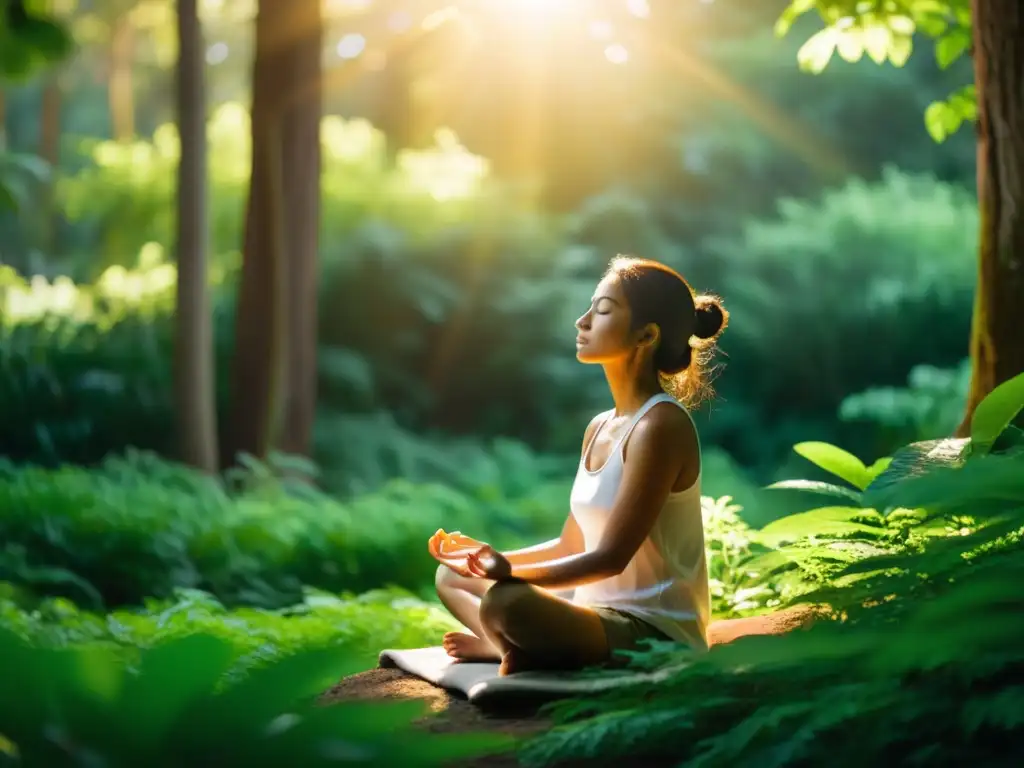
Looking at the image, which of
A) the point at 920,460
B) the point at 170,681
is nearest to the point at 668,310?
the point at 920,460

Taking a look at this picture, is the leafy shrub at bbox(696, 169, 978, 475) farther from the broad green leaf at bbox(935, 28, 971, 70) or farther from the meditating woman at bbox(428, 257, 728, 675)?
the meditating woman at bbox(428, 257, 728, 675)

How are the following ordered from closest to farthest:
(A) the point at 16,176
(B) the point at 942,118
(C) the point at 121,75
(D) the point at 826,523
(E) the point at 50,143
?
(D) the point at 826,523, (B) the point at 942,118, (A) the point at 16,176, (E) the point at 50,143, (C) the point at 121,75

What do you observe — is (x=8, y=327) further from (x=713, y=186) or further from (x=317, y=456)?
(x=713, y=186)

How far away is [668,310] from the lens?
11.4ft

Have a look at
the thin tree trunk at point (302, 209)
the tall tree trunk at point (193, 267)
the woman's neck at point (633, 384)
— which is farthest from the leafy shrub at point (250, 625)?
the thin tree trunk at point (302, 209)

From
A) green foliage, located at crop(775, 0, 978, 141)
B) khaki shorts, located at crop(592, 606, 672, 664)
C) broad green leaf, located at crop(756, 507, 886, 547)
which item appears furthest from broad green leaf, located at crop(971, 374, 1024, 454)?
green foliage, located at crop(775, 0, 978, 141)

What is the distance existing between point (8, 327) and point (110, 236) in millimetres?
6518

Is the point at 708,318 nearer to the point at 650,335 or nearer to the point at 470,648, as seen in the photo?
the point at 650,335

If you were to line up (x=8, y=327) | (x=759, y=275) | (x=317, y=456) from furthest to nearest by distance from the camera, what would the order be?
1. (x=759, y=275)
2. (x=317, y=456)
3. (x=8, y=327)

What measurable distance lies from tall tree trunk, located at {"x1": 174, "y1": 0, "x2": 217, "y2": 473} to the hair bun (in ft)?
23.8

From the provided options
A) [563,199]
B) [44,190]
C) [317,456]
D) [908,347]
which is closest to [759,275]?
[908,347]

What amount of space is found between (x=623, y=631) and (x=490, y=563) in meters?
0.46

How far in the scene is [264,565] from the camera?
7684mm

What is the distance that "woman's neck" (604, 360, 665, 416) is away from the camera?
3.46 m
